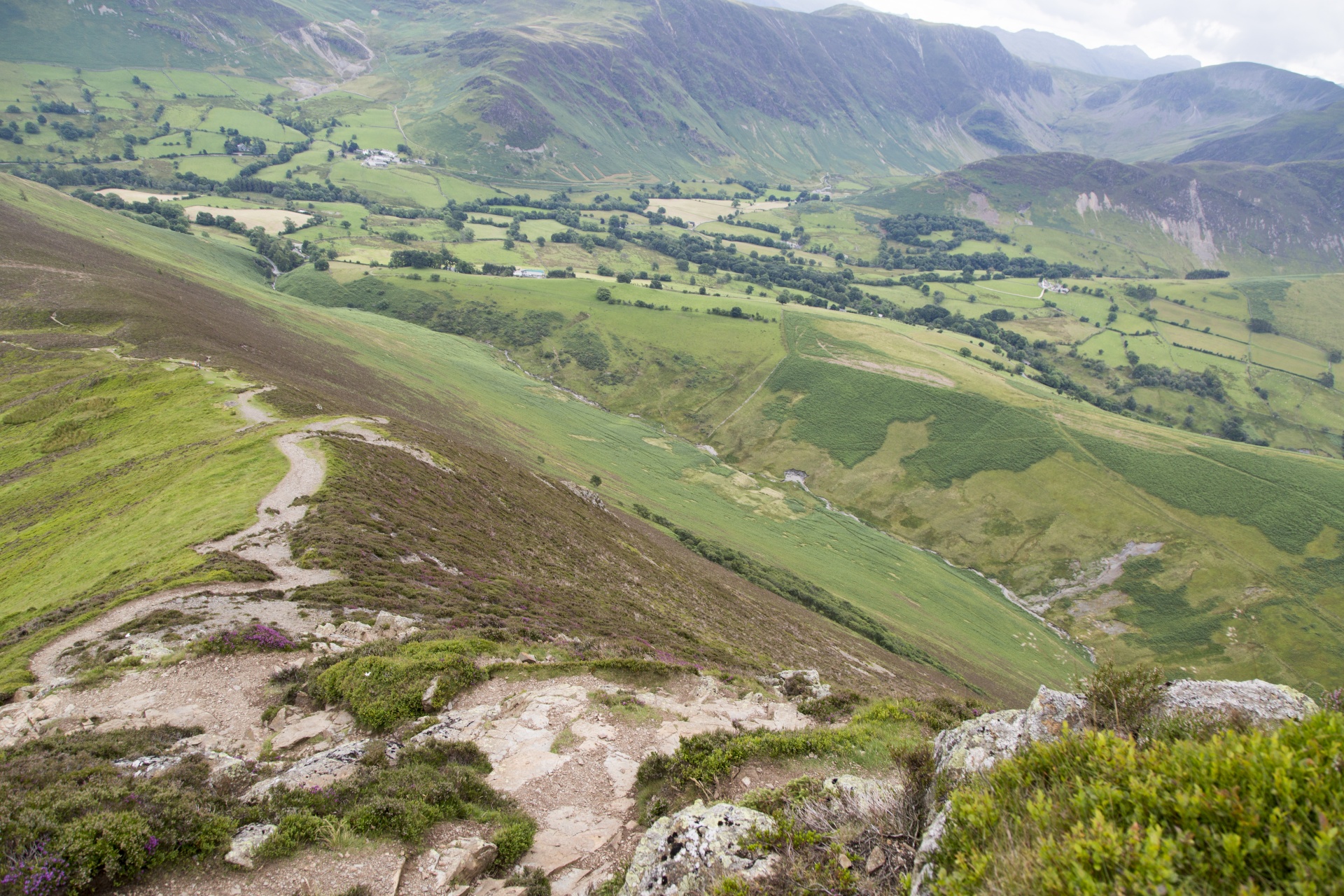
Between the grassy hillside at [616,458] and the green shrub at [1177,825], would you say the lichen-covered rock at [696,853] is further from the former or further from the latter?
the grassy hillside at [616,458]

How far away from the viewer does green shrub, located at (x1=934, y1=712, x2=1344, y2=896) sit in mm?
5746

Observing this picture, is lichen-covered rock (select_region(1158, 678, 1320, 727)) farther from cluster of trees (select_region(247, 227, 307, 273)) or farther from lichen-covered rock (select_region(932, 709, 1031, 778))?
cluster of trees (select_region(247, 227, 307, 273))

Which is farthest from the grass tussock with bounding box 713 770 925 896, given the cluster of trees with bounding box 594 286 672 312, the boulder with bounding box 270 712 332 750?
the cluster of trees with bounding box 594 286 672 312

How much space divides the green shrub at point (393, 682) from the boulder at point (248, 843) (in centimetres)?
508

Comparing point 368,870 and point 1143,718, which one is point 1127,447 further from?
point 368,870

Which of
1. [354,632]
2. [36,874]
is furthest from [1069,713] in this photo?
[354,632]

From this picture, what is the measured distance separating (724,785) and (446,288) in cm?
14424

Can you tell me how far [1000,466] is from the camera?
9600cm

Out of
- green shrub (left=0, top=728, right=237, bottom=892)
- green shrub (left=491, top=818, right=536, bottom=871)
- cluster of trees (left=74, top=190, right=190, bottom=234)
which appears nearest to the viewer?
green shrub (left=0, top=728, right=237, bottom=892)

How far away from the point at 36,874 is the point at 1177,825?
1665 centimetres

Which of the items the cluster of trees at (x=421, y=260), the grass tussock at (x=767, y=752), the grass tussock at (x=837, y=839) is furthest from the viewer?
the cluster of trees at (x=421, y=260)

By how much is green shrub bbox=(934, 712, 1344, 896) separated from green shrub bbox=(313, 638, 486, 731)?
1535 cm

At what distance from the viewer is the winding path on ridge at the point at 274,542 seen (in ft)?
62.9

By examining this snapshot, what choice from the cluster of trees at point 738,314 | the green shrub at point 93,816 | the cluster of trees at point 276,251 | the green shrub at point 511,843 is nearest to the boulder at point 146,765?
the green shrub at point 93,816
